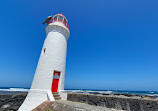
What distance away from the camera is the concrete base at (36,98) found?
200 inches

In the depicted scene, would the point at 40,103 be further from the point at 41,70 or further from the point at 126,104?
the point at 126,104

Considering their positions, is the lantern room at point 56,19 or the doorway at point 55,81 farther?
the lantern room at point 56,19

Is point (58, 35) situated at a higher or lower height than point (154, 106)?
higher

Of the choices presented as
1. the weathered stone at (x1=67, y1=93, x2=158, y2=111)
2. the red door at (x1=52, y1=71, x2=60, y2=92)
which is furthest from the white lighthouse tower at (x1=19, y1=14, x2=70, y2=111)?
the weathered stone at (x1=67, y1=93, x2=158, y2=111)

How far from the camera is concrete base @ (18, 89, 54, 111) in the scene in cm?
508

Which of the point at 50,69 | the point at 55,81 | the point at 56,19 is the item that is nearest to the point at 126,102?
the point at 55,81

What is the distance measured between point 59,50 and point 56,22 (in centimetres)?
264

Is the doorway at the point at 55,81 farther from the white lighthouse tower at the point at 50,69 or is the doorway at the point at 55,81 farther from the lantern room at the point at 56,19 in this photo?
the lantern room at the point at 56,19

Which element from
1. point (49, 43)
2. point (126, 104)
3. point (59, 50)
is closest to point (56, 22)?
point (49, 43)

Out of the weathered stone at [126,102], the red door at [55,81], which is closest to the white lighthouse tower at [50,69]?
the red door at [55,81]

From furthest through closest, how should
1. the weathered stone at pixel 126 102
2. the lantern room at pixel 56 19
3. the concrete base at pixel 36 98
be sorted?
the lantern room at pixel 56 19 → the concrete base at pixel 36 98 → the weathered stone at pixel 126 102

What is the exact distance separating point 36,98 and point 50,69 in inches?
79.1

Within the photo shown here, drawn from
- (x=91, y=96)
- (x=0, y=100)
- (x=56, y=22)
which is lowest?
(x=0, y=100)

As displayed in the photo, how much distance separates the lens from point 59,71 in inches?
252
